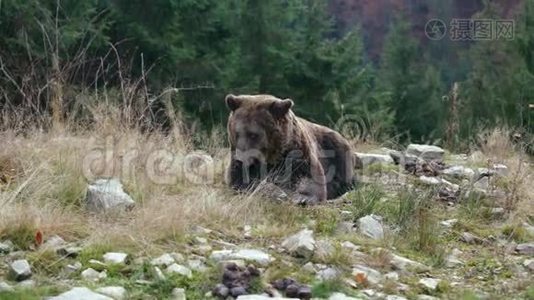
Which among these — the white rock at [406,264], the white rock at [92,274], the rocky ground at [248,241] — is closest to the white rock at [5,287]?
the rocky ground at [248,241]

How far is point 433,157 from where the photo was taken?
352 inches

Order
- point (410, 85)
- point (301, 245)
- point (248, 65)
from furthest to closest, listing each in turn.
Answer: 1. point (410, 85)
2. point (248, 65)
3. point (301, 245)

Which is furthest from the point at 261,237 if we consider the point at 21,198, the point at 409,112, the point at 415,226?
the point at 409,112

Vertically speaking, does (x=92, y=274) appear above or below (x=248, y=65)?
above

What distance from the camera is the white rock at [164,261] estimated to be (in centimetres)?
461

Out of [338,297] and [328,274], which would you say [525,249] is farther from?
[338,297]

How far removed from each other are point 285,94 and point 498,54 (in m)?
11.4

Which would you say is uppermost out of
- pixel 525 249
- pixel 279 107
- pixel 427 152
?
pixel 279 107

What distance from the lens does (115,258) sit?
4637 mm

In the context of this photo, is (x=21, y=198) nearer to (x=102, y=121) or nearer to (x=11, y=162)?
(x=11, y=162)

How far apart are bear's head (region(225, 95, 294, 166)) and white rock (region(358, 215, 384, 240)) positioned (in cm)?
111

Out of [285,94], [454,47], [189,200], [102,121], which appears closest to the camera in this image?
[189,200]

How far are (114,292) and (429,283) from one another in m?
1.69

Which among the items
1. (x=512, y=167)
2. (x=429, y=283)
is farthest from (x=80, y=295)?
(x=512, y=167)
